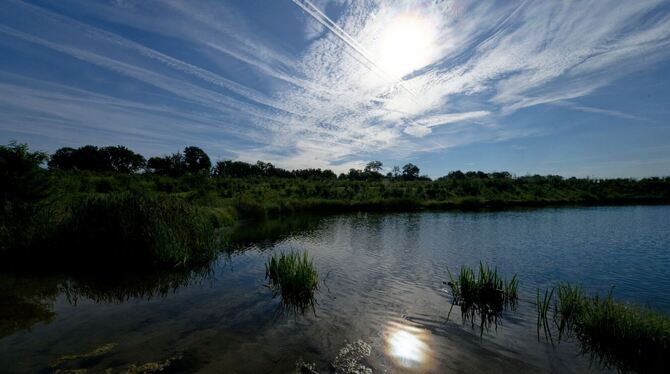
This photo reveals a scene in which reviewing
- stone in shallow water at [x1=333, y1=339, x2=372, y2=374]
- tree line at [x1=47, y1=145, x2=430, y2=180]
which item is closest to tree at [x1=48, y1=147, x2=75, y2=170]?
tree line at [x1=47, y1=145, x2=430, y2=180]

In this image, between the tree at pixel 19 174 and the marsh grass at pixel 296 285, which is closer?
the marsh grass at pixel 296 285

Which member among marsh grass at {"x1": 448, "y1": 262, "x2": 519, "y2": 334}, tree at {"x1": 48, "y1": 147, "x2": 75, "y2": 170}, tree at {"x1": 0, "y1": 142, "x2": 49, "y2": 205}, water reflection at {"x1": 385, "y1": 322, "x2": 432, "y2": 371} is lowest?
water reflection at {"x1": 385, "y1": 322, "x2": 432, "y2": 371}

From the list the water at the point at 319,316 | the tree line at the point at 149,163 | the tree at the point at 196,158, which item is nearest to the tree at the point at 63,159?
the tree line at the point at 149,163

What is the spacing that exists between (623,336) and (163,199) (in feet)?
67.3

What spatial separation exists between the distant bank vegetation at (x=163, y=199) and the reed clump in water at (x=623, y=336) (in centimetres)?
1601

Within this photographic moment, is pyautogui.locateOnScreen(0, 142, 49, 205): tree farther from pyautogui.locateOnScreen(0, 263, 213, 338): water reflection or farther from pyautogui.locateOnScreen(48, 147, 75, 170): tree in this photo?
pyautogui.locateOnScreen(48, 147, 75, 170): tree

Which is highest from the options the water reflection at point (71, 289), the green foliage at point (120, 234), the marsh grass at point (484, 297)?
the green foliage at point (120, 234)

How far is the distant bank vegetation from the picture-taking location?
1523cm

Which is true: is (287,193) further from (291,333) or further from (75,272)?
(291,333)

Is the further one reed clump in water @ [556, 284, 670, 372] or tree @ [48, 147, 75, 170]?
tree @ [48, 147, 75, 170]

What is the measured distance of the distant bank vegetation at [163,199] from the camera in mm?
15234

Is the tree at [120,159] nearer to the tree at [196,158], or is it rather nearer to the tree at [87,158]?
the tree at [87,158]

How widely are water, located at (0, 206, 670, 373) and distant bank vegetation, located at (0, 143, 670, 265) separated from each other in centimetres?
231

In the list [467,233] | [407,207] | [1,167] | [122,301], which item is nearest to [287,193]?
[407,207]
